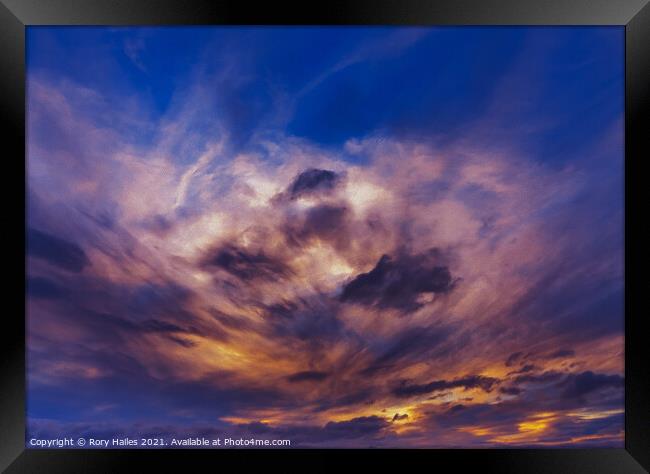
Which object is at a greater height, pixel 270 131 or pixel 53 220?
pixel 270 131

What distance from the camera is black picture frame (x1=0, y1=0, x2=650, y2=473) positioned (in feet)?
8.99

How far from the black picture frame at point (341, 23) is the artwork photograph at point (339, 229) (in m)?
0.07

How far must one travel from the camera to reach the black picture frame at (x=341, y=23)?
8.99 feet

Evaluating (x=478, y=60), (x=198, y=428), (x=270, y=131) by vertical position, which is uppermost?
(x=478, y=60)

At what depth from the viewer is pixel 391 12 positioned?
8.99 feet

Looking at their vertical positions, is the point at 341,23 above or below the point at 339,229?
above

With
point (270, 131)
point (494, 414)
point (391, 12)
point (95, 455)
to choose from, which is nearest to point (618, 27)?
point (391, 12)

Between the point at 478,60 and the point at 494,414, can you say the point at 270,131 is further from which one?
the point at 494,414

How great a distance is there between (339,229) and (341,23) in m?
1.52

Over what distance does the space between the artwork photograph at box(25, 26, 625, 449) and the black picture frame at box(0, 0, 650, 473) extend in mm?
73

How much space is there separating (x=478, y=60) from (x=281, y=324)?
8.06 feet

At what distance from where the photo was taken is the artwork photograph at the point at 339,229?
2793 millimetres

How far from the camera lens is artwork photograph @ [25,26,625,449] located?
2.79 meters

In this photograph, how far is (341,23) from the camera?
2.77 metres
